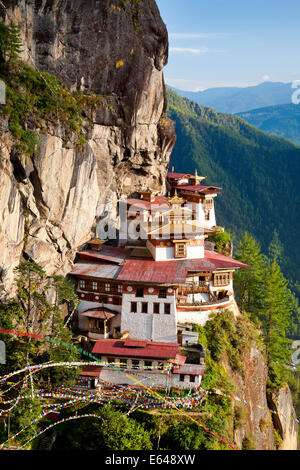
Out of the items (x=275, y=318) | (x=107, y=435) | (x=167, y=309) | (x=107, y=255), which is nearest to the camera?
(x=107, y=435)

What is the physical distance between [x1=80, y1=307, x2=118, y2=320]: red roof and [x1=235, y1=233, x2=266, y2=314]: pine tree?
18.4m

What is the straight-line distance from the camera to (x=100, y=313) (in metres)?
35.6

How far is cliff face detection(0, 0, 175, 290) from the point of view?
31422 millimetres

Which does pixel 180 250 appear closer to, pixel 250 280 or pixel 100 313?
pixel 100 313

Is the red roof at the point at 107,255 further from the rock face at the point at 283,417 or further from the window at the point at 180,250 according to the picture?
the rock face at the point at 283,417

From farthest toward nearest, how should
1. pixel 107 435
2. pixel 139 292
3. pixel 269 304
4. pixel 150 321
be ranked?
pixel 269 304 → pixel 139 292 → pixel 150 321 → pixel 107 435

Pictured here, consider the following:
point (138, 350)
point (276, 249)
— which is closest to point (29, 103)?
point (138, 350)

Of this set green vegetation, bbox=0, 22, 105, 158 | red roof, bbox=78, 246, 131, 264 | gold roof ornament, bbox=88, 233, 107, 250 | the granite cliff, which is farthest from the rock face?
green vegetation, bbox=0, 22, 105, 158

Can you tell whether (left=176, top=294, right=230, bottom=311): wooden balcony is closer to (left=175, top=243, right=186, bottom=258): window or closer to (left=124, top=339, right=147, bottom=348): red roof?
(left=175, top=243, right=186, bottom=258): window

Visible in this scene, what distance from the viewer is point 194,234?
129 feet

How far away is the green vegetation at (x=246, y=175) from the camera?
164000 millimetres

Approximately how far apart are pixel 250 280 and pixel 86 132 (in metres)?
24.1

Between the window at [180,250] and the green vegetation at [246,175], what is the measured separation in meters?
117

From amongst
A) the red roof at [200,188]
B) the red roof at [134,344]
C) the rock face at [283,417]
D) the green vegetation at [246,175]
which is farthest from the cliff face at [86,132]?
the green vegetation at [246,175]
